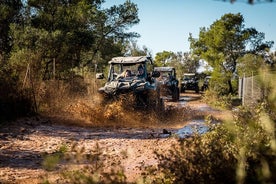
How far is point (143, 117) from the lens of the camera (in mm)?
12031

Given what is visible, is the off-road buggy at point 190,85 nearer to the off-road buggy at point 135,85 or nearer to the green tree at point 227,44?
the green tree at point 227,44

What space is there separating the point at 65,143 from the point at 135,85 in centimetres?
432

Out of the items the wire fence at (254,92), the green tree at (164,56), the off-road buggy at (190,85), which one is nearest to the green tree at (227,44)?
the off-road buggy at (190,85)

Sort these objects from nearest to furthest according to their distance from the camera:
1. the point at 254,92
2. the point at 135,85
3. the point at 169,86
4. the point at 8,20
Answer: the point at 135,85
the point at 254,92
the point at 8,20
the point at 169,86

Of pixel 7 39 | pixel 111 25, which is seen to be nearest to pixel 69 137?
pixel 7 39

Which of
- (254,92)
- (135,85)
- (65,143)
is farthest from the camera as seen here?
(254,92)

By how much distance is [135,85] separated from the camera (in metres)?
12.1

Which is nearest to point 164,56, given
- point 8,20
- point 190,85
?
point 190,85

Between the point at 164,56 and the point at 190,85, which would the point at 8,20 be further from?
the point at 164,56

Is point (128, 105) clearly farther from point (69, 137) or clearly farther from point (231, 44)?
point (231, 44)

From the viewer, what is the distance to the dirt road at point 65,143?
19.7ft

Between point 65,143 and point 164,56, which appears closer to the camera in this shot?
point 65,143

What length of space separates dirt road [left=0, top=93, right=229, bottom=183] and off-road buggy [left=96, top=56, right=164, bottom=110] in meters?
1.06

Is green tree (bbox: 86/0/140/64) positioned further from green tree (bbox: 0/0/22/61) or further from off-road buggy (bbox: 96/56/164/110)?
off-road buggy (bbox: 96/56/164/110)
